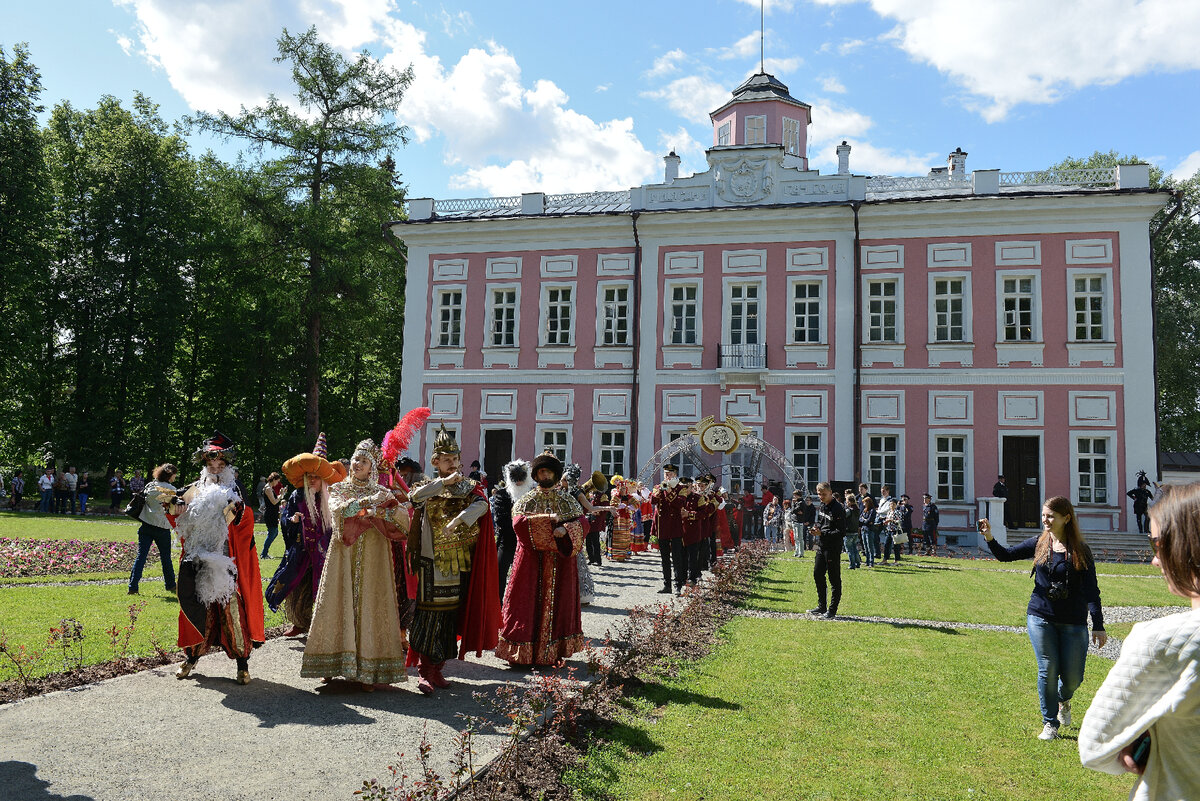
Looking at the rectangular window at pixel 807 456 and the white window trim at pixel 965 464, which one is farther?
the rectangular window at pixel 807 456

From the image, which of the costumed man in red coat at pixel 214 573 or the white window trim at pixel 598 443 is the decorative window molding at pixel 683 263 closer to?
the white window trim at pixel 598 443

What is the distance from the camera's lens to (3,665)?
6688 millimetres

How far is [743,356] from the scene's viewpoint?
24500 mm

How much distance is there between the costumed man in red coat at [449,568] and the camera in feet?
21.5

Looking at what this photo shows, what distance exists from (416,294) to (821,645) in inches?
841

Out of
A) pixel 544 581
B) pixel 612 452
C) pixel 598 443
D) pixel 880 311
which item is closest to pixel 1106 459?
pixel 880 311

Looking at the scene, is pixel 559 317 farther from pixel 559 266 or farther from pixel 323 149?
pixel 323 149

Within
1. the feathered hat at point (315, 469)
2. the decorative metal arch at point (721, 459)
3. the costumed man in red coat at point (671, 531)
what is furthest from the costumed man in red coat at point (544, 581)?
the decorative metal arch at point (721, 459)

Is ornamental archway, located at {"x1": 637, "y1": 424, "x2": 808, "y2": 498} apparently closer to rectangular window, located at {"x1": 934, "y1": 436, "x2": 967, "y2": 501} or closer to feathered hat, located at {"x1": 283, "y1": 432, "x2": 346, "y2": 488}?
rectangular window, located at {"x1": 934, "y1": 436, "x2": 967, "y2": 501}

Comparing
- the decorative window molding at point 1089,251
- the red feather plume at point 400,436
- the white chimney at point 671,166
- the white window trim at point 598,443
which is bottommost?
the red feather plume at point 400,436

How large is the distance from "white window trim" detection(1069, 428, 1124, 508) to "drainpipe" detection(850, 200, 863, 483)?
17.5ft

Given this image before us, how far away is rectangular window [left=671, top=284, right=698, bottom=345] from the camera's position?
83.4 ft

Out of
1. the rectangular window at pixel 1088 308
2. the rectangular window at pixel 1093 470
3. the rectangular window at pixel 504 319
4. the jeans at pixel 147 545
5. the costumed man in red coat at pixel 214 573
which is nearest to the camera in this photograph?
the costumed man in red coat at pixel 214 573

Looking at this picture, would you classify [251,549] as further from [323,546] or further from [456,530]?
[456,530]
